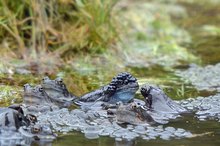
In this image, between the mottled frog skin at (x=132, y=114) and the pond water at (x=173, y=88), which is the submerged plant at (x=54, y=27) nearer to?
the pond water at (x=173, y=88)

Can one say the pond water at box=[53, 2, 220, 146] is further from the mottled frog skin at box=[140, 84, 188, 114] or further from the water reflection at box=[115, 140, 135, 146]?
the mottled frog skin at box=[140, 84, 188, 114]

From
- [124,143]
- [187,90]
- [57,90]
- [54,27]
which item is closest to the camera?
[124,143]

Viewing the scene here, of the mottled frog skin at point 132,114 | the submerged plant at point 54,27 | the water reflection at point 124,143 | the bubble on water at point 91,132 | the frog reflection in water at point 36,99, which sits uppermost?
the submerged plant at point 54,27

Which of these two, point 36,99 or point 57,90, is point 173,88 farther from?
point 36,99

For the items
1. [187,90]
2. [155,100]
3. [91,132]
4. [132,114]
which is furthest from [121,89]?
[187,90]

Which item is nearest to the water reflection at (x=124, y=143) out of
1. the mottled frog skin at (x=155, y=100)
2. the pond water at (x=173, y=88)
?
the pond water at (x=173, y=88)

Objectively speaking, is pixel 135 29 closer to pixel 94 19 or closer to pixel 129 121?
pixel 94 19

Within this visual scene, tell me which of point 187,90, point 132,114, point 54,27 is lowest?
point 132,114

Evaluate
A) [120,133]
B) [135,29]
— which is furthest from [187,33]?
[120,133]

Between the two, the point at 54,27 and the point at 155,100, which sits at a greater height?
the point at 54,27
